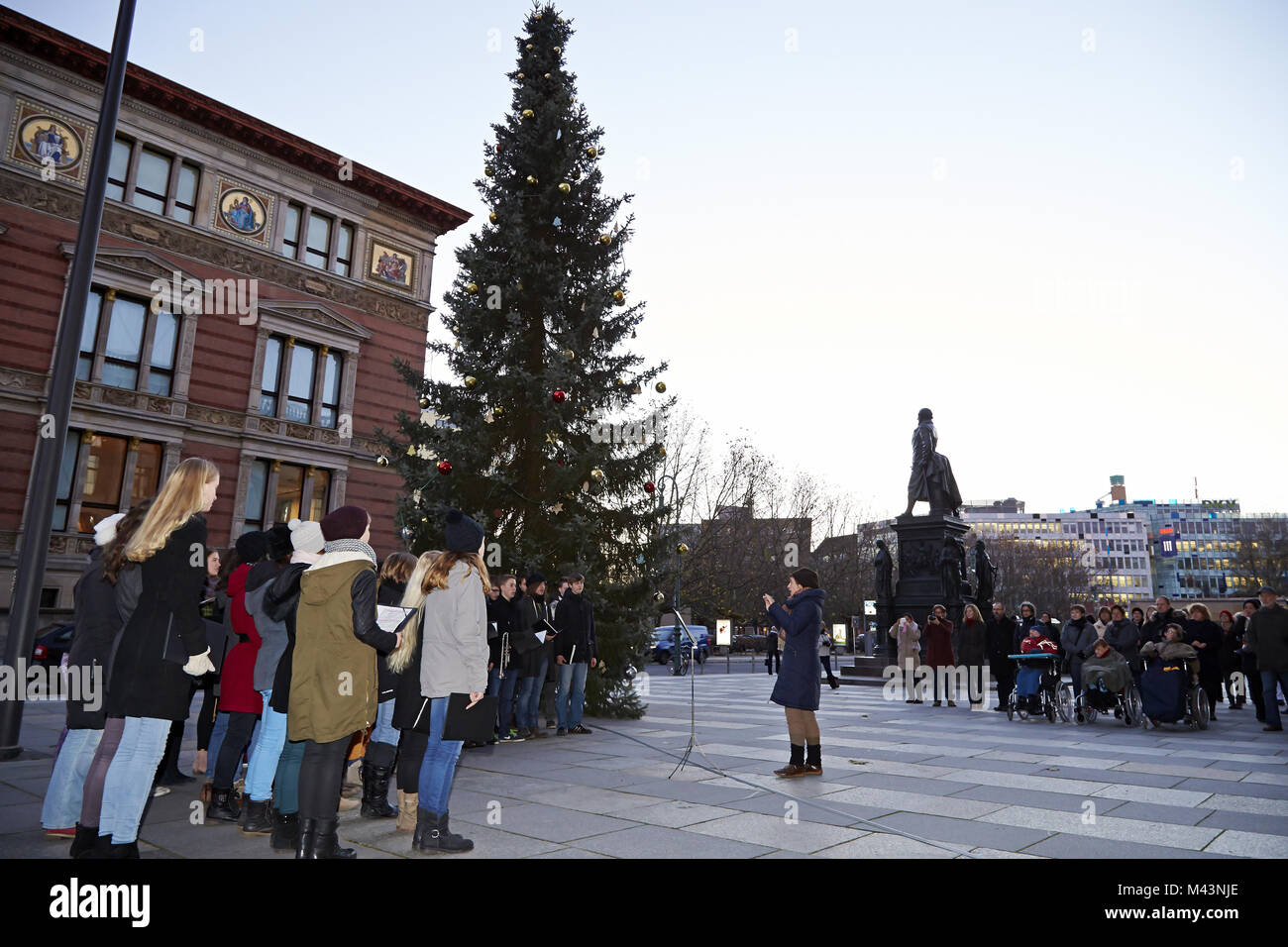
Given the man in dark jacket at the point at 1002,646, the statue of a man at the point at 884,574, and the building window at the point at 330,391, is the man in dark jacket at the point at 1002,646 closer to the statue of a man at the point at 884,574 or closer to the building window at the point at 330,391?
the statue of a man at the point at 884,574

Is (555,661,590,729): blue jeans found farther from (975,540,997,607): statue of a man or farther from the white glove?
(975,540,997,607): statue of a man

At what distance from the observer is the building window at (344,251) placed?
28.0 metres

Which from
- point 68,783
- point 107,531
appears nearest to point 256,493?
point 68,783

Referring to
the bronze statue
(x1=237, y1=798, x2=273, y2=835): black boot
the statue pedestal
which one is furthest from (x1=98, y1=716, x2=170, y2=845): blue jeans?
the statue pedestal

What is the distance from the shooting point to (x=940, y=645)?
16.0m

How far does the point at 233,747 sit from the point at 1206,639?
577 inches

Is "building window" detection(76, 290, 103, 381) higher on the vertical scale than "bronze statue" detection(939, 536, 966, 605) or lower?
higher

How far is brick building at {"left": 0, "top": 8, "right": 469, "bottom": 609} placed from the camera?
70.4ft

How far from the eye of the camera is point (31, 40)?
21547mm

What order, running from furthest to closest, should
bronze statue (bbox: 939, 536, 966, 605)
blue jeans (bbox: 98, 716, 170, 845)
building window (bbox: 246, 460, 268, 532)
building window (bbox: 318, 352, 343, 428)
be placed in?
building window (bbox: 318, 352, 343, 428) < building window (bbox: 246, 460, 268, 532) < bronze statue (bbox: 939, 536, 966, 605) < blue jeans (bbox: 98, 716, 170, 845)

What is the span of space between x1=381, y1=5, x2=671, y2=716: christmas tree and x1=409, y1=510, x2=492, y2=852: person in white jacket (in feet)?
20.2

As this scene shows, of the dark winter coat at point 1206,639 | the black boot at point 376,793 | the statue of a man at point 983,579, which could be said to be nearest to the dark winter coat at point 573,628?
the black boot at point 376,793

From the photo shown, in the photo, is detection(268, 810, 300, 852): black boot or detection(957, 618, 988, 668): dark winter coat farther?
detection(957, 618, 988, 668): dark winter coat
